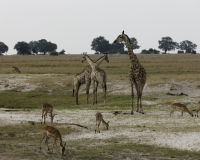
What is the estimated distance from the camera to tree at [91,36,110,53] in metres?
137

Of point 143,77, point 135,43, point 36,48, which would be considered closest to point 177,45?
point 135,43

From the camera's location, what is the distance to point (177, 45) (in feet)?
494

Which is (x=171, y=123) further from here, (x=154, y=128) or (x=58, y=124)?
(x=58, y=124)

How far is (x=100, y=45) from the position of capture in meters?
137

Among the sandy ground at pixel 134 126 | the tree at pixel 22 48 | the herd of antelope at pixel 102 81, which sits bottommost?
the sandy ground at pixel 134 126

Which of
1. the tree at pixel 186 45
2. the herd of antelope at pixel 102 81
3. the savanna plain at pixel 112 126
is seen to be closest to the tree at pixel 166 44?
the tree at pixel 186 45

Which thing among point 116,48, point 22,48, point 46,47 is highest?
point 46,47

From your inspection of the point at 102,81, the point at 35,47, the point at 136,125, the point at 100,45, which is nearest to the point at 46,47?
the point at 35,47

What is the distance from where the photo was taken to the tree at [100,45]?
13738cm

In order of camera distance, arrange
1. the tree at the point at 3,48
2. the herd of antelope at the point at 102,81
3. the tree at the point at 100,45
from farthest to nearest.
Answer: the tree at the point at 3,48 < the tree at the point at 100,45 < the herd of antelope at the point at 102,81

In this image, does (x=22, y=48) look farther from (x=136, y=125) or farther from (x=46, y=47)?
(x=136, y=125)

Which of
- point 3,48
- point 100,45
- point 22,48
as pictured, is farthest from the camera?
point 3,48

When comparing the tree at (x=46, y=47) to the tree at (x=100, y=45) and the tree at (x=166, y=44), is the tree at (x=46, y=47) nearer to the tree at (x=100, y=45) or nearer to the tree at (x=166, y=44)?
the tree at (x=100, y=45)

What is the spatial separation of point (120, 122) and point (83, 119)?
1943 mm
